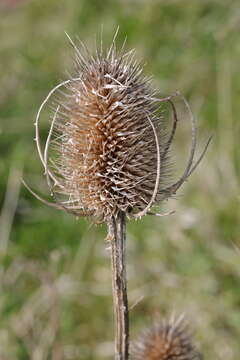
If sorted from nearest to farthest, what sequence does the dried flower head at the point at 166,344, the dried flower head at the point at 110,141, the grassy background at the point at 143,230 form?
the dried flower head at the point at 110,141, the dried flower head at the point at 166,344, the grassy background at the point at 143,230

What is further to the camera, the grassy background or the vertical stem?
the grassy background

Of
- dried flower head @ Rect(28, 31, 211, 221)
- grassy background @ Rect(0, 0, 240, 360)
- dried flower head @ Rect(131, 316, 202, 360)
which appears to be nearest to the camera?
dried flower head @ Rect(28, 31, 211, 221)

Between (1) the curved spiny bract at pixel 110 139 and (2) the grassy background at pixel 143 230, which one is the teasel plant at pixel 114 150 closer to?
(1) the curved spiny bract at pixel 110 139

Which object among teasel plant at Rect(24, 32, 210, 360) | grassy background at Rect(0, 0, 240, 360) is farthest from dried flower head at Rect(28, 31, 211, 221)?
grassy background at Rect(0, 0, 240, 360)

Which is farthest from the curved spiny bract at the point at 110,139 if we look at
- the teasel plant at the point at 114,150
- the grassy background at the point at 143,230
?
the grassy background at the point at 143,230

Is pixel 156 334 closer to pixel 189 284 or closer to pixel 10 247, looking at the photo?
pixel 189 284

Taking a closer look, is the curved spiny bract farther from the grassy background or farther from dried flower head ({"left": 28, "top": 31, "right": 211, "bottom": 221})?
the grassy background

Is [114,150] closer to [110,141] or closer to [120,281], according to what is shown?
[110,141]
